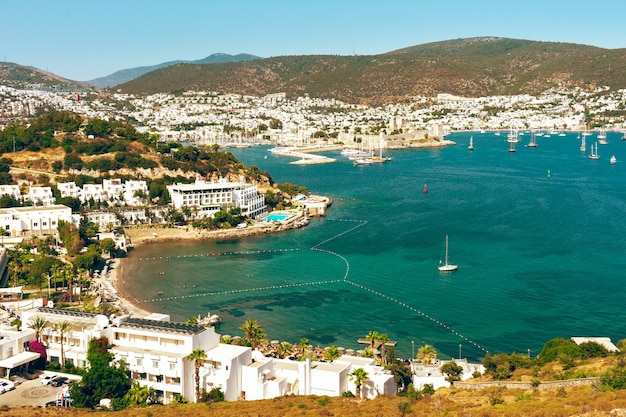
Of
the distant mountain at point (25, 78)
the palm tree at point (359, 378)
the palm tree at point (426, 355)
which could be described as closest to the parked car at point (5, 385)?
the palm tree at point (359, 378)

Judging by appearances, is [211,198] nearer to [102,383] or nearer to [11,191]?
[11,191]

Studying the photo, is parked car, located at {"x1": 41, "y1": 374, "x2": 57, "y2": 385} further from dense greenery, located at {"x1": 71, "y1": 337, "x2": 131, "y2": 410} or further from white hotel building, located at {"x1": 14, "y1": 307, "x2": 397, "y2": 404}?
dense greenery, located at {"x1": 71, "y1": 337, "x2": 131, "y2": 410}

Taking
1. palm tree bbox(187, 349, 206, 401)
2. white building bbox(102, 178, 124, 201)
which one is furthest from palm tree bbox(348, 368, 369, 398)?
white building bbox(102, 178, 124, 201)

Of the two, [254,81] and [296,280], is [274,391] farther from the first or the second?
[254,81]

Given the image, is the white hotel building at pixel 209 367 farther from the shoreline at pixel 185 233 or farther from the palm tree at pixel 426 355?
the shoreline at pixel 185 233

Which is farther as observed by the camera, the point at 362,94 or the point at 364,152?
the point at 362,94

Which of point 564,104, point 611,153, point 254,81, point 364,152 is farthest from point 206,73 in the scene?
point 611,153

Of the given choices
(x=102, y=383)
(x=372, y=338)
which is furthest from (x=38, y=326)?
(x=372, y=338)
